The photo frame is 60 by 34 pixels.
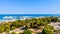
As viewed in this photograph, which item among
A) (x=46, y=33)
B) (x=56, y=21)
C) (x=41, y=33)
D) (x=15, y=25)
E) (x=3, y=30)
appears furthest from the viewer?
(x=56, y=21)

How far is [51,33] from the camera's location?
36.2 feet

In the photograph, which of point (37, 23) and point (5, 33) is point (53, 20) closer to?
point (37, 23)

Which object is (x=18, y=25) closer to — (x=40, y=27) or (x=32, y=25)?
(x=32, y=25)

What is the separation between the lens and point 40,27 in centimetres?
1333

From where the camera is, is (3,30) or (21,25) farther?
(21,25)

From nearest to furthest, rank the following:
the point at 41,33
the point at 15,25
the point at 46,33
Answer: the point at 46,33, the point at 41,33, the point at 15,25

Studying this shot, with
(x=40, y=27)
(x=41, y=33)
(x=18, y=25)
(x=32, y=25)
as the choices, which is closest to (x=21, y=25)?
(x=18, y=25)

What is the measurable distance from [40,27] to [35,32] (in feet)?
4.30

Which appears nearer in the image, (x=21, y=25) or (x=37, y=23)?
(x=37, y=23)

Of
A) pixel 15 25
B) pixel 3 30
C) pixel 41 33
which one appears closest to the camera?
A: pixel 41 33

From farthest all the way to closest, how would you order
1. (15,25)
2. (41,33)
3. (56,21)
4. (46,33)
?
(56,21)
(15,25)
(41,33)
(46,33)

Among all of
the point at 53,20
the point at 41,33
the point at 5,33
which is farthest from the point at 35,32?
the point at 53,20

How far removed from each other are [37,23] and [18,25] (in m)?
2.49

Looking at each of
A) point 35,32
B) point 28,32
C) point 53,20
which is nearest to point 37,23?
point 35,32
